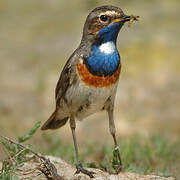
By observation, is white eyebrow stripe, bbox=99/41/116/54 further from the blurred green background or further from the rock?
the blurred green background

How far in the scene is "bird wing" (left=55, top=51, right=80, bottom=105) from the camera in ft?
17.7

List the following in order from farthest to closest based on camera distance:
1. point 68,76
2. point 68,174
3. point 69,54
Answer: point 69,54 → point 68,76 → point 68,174

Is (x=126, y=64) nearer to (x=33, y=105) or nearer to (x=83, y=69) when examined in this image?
(x=33, y=105)

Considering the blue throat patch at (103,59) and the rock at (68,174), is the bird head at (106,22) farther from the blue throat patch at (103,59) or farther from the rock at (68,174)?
the rock at (68,174)

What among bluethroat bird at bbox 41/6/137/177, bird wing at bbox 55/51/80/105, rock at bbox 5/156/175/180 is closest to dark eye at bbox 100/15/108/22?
bluethroat bird at bbox 41/6/137/177

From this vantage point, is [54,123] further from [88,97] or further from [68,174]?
[68,174]

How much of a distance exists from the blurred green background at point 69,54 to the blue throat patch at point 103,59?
161 cm

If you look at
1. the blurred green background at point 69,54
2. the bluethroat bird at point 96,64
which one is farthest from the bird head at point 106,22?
the blurred green background at point 69,54

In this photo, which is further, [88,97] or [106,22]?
[88,97]

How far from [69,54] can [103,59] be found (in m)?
6.02

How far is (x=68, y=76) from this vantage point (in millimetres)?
5496

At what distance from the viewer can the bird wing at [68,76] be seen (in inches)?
212

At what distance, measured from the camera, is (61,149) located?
6.80m

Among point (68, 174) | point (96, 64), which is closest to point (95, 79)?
point (96, 64)
